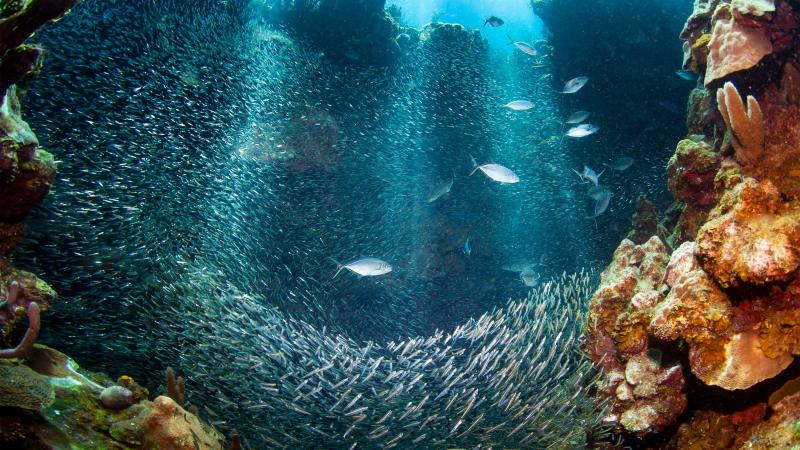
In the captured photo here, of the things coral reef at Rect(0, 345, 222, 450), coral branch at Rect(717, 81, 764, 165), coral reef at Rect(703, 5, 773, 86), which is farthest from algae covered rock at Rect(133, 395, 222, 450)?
coral reef at Rect(703, 5, 773, 86)

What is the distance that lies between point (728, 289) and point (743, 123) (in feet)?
5.76

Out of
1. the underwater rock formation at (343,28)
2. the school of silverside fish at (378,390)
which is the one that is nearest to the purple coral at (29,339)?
the school of silverside fish at (378,390)

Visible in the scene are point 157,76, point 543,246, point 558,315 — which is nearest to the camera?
point 558,315

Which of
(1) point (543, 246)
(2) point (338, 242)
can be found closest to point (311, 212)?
(2) point (338, 242)

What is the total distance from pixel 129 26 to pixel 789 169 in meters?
11.3

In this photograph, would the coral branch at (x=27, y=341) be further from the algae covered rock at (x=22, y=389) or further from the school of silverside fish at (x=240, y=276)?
the school of silverside fish at (x=240, y=276)

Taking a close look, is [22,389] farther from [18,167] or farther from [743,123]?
[743,123]

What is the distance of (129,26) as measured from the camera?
8406 millimetres

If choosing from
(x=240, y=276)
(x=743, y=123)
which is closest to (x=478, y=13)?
(x=240, y=276)

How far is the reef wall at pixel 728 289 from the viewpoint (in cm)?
281

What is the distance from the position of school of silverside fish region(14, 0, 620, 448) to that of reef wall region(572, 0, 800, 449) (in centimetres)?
66

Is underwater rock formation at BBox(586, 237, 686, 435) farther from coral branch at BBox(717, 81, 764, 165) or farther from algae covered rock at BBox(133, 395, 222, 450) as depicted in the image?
algae covered rock at BBox(133, 395, 222, 450)

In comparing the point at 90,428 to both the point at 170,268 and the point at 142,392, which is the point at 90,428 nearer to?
the point at 142,392

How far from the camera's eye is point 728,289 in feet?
9.89
